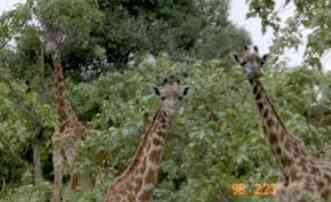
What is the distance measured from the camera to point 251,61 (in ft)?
20.9

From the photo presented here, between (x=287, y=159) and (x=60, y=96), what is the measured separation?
15.9ft

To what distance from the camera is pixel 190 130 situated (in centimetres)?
746

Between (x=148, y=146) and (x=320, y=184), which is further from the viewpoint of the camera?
(x=148, y=146)

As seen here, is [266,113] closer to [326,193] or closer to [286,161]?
[286,161]

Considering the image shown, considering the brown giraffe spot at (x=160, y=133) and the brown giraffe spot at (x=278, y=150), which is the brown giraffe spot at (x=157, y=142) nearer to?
the brown giraffe spot at (x=160, y=133)

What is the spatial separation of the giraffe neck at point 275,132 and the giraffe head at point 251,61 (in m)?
0.12

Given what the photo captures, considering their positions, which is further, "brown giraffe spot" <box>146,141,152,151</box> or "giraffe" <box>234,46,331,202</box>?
"brown giraffe spot" <box>146,141,152,151</box>

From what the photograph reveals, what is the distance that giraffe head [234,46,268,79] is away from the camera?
6.37m

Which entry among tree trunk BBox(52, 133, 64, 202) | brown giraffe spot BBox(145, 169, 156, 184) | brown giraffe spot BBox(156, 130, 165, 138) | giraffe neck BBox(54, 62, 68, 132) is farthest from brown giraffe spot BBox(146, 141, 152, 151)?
giraffe neck BBox(54, 62, 68, 132)

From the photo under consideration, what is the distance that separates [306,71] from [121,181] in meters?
1.98

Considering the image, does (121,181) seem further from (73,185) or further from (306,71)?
(73,185)

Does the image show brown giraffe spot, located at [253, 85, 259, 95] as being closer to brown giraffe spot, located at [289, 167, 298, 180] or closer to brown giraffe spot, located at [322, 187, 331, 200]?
brown giraffe spot, located at [289, 167, 298, 180]

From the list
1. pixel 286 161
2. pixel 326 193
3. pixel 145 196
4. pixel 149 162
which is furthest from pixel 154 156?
pixel 326 193
